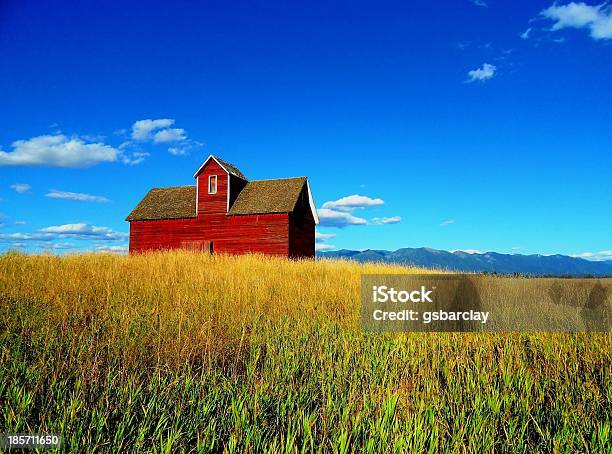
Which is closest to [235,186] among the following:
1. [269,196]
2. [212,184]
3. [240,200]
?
[240,200]

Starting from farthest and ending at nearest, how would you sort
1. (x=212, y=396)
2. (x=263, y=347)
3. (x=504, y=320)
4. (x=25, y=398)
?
(x=504, y=320), (x=263, y=347), (x=212, y=396), (x=25, y=398)

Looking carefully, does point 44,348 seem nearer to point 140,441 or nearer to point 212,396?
point 212,396

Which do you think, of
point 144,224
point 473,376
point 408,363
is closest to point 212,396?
point 408,363

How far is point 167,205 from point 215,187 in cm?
446

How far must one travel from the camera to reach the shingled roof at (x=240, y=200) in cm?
2601

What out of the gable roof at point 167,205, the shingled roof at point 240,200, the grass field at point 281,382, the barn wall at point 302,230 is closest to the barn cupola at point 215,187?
the shingled roof at point 240,200

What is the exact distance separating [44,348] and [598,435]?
5349 mm

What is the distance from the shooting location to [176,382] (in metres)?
3.52

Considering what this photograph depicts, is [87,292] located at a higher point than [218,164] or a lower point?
lower

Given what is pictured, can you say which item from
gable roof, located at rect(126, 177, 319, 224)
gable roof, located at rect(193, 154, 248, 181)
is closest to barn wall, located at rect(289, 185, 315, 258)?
gable roof, located at rect(126, 177, 319, 224)

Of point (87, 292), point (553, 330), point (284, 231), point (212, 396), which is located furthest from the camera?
point (284, 231)

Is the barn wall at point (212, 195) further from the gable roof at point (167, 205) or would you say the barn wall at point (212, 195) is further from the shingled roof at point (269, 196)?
the gable roof at point (167, 205)

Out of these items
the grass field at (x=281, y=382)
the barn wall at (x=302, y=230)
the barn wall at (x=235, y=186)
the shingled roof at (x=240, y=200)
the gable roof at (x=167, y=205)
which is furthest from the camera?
the gable roof at (x=167, y=205)

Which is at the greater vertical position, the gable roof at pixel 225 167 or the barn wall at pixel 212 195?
the gable roof at pixel 225 167
